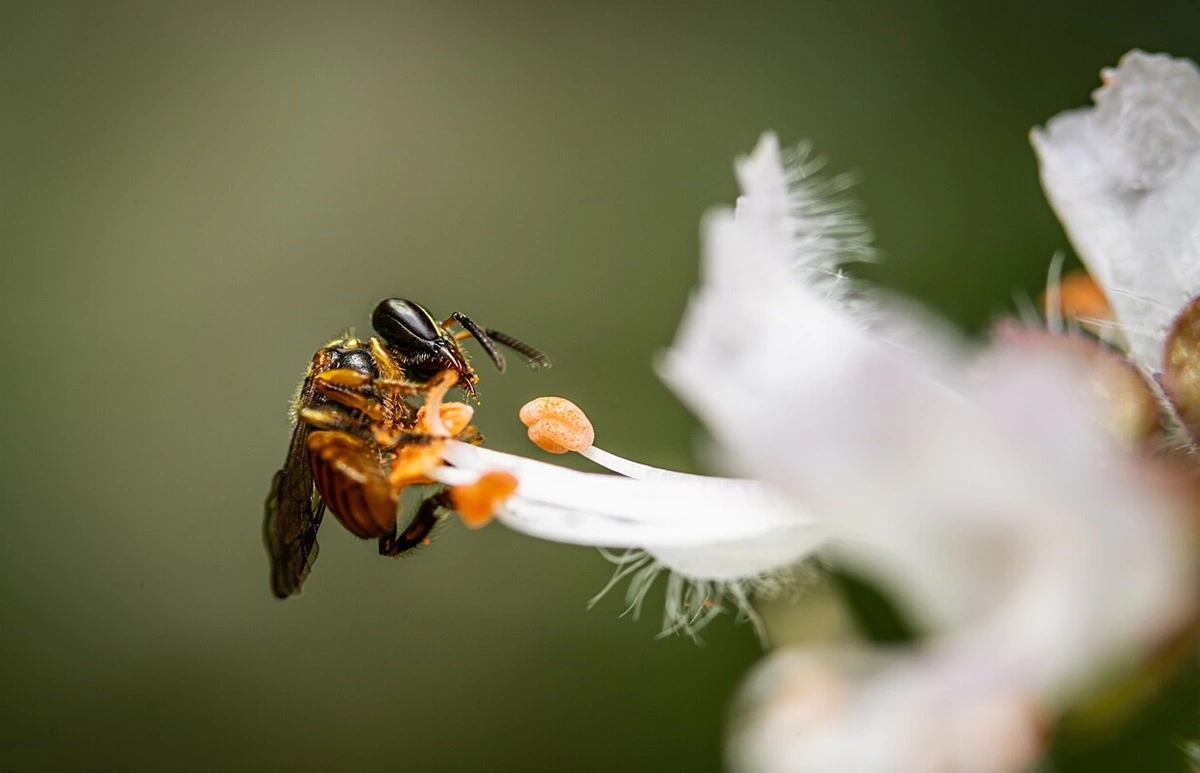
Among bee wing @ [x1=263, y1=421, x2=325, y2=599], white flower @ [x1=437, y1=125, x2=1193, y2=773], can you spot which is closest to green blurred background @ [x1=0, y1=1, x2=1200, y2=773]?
bee wing @ [x1=263, y1=421, x2=325, y2=599]

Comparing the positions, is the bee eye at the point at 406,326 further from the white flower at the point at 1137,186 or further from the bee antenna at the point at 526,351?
the white flower at the point at 1137,186

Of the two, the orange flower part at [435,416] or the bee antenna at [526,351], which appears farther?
the bee antenna at [526,351]

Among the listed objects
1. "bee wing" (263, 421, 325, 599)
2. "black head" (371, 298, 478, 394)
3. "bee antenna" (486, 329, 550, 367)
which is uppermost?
"black head" (371, 298, 478, 394)

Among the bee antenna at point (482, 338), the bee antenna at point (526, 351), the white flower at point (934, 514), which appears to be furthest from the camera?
the bee antenna at point (526, 351)

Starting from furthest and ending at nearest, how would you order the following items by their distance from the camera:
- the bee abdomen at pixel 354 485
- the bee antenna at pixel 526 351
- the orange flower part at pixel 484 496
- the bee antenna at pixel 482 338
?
the bee antenna at pixel 526 351, the bee antenna at pixel 482 338, the bee abdomen at pixel 354 485, the orange flower part at pixel 484 496

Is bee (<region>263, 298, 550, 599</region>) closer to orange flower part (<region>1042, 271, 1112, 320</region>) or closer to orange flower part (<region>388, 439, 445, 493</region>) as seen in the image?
orange flower part (<region>388, 439, 445, 493</region>)

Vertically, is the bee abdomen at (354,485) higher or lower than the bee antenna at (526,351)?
lower

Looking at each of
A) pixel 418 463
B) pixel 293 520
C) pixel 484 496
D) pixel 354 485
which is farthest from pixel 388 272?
pixel 484 496

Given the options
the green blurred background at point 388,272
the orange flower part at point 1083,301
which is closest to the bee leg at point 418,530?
the orange flower part at point 1083,301
